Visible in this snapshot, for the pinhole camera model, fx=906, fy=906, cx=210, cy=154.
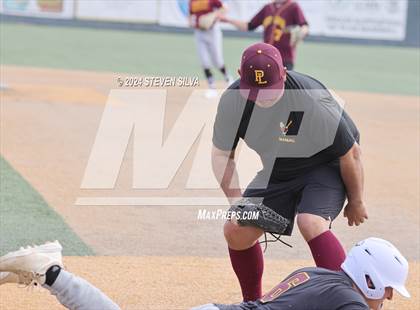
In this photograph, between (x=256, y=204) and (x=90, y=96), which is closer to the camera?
(x=256, y=204)

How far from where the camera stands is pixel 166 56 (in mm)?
22938

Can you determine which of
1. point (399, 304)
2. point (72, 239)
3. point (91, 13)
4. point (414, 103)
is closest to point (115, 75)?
point (414, 103)

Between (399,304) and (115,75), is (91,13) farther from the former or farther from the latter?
(399,304)

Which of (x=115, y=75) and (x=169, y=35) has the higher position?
(x=115, y=75)

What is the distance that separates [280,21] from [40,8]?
15196 millimetres

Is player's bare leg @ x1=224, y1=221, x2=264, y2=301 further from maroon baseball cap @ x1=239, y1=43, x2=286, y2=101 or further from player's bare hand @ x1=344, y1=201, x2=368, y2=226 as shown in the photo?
maroon baseball cap @ x1=239, y1=43, x2=286, y2=101

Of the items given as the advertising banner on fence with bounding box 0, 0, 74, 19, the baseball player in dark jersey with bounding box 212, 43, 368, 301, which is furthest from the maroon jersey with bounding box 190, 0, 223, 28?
the advertising banner on fence with bounding box 0, 0, 74, 19

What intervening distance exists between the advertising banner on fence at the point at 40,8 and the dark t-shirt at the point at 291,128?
23037 millimetres

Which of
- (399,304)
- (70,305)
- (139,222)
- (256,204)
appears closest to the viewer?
(70,305)

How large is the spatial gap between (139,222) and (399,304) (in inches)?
115

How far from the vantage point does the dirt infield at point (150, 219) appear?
6816mm

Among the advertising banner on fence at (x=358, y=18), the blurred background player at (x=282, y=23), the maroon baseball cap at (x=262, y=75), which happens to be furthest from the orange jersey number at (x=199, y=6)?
the advertising banner on fence at (x=358, y=18)

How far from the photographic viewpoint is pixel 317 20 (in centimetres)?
2862

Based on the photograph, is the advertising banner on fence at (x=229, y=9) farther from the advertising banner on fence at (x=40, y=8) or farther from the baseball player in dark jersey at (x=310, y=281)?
the baseball player in dark jersey at (x=310, y=281)
